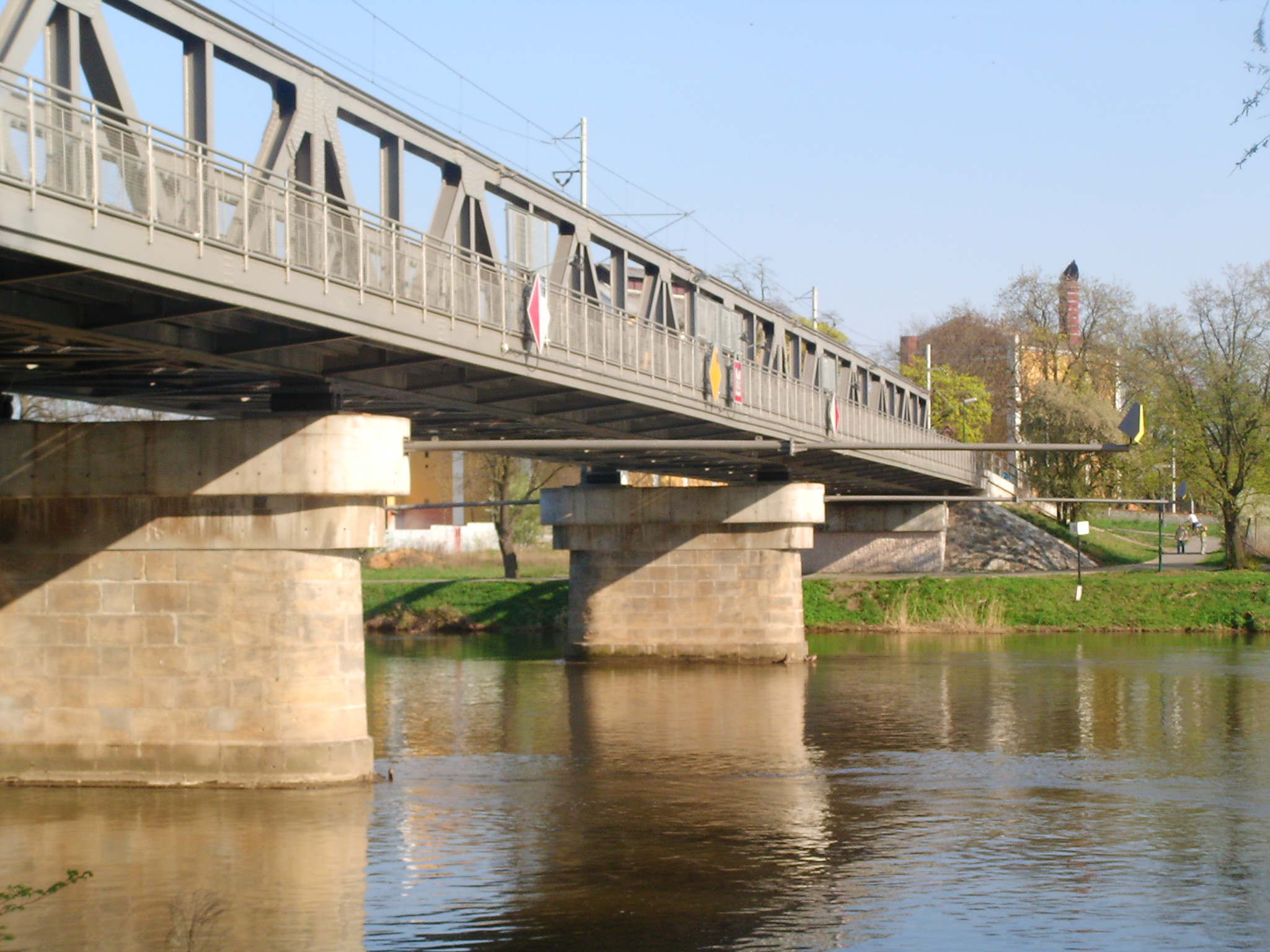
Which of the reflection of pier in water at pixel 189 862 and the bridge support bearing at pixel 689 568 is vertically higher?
the bridge support bearing at pixel 689 568

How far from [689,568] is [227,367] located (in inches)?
1052

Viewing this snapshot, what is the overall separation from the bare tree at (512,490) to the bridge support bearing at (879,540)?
45.2 ft

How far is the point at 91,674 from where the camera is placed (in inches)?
862

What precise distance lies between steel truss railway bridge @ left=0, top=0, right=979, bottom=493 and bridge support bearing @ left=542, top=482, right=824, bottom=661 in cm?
981

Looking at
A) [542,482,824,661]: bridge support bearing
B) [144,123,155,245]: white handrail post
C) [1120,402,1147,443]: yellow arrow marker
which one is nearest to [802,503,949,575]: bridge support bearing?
[542,482,824,661]: bridge support bearing

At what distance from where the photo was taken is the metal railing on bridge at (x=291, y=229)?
48.7 feet

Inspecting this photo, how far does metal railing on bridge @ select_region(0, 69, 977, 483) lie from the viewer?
14852mm

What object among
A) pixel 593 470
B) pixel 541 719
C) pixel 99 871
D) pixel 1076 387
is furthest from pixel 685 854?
pixel 1076 387

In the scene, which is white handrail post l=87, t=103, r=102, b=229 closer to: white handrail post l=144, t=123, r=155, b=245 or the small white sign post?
white handrail post l=144, t=123, r=155, b=245

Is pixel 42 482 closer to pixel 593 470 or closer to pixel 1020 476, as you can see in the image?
pixel 593 470

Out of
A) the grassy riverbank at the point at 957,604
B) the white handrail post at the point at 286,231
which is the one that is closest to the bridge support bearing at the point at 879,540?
the grassy riverbank at the point at 957,604

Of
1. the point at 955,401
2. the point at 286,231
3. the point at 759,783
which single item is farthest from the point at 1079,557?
the point at 286,231

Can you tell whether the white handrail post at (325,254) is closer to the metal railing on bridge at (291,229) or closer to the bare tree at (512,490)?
the metal railing on bridge at (291,229)

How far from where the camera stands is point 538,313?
81.5 ft
